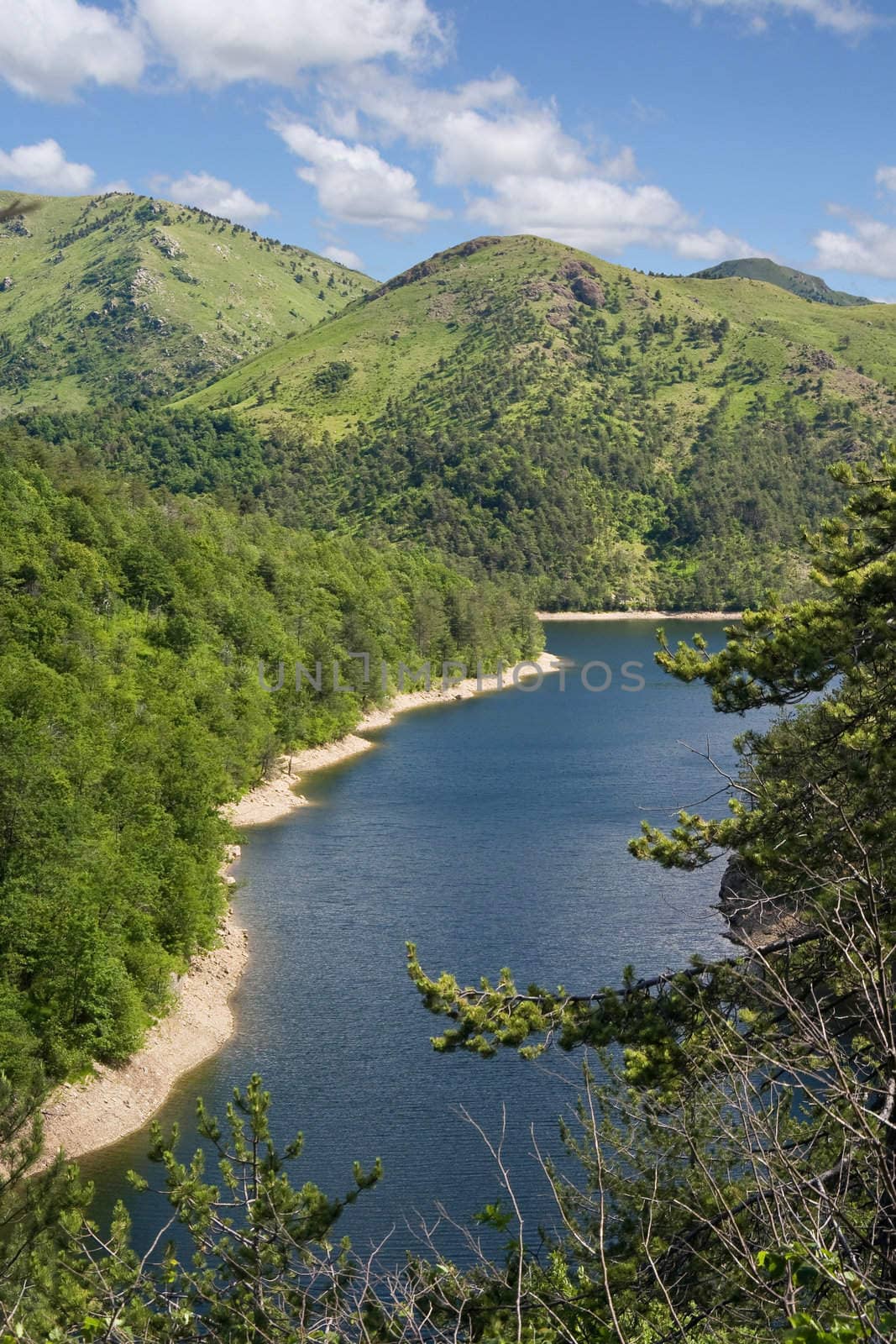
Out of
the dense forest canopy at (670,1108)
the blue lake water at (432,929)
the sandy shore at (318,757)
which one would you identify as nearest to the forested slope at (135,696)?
the sandy shore at (318,757)

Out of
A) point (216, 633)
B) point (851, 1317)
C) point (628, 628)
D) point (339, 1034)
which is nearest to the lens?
point (851, 1317)

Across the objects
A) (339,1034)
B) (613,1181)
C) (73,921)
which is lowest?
(339,1034)

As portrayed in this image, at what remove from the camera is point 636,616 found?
496ft

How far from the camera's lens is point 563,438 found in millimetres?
184375

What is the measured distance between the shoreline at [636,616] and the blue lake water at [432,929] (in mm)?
74476

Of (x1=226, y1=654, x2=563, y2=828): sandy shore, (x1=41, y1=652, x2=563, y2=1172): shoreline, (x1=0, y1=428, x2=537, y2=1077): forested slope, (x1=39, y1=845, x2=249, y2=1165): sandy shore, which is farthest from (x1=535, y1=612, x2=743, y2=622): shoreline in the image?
(x1=39, y1=845, x2=249, y2=1165): sandy shore

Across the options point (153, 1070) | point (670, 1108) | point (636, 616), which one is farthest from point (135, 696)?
point (636, 616)

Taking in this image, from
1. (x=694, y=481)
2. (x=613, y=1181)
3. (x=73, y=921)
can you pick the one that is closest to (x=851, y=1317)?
(x=613, y=1181)

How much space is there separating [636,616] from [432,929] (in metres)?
117

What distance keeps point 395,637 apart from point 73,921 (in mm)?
63920

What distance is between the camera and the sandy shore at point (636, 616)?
148625 mm

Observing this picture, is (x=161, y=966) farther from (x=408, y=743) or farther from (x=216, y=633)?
(x=408, y=743)

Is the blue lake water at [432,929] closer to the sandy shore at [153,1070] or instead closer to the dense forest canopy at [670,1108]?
the sandy shore at [153,1070]

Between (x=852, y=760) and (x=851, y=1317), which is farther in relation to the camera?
(x=852, y=760)
